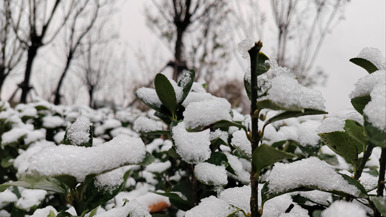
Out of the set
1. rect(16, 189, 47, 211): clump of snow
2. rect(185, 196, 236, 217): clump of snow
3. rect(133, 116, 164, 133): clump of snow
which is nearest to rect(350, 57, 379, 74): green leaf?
→ rect(185, 196, 236, 217): clump of snow

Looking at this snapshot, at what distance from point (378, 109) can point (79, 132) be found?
524 mm

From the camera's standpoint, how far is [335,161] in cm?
88

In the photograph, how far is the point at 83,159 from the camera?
0.52 metres

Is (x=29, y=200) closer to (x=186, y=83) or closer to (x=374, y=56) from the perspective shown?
(x=186, y=83)

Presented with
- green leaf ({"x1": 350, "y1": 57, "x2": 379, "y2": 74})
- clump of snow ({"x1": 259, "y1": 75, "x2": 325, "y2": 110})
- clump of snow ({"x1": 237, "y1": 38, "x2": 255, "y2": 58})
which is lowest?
clump of snow ({"x1": 259, "y1": 75, "x2": 325, "y2": 110})

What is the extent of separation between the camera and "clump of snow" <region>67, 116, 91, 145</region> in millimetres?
646

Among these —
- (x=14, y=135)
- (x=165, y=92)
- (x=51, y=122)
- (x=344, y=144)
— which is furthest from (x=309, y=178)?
(x=51, y=122)

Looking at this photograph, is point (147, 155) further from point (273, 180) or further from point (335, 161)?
point (335, 161)

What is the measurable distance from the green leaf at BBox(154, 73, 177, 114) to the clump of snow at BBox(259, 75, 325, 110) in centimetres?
27

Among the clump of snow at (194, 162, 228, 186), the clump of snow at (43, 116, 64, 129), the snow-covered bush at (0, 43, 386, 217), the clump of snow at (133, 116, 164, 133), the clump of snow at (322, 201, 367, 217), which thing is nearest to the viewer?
the clump of snow at (322, 201, 367, 217)

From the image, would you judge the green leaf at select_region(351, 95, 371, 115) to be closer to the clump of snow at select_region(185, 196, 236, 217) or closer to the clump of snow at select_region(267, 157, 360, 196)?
the clump of snow at select_region(267, 157, 360, 196)

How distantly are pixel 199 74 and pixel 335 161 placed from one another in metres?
8.29

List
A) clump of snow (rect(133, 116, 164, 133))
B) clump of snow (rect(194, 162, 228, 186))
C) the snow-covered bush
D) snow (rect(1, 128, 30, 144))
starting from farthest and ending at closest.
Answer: snow (rect(1, 128, 30, 144)) → clump of snow (rect(133, 116, 164, 133)) → clump of snow (rect(194, 162, 228, 186)) → the snow-covered bush

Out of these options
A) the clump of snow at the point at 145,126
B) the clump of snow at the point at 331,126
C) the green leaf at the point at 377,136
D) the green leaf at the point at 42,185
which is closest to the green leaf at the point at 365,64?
the clump of snow at the point at 331,126
